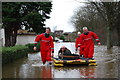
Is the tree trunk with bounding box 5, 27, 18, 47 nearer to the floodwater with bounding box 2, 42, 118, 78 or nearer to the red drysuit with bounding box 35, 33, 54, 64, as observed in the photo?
the red drysuit with bounding box 35, 33, 54, 64

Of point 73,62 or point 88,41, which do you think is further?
point 88,41

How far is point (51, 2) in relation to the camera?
81.6ft

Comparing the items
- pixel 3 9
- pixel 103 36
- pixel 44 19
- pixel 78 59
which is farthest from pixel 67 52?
pixel 103 36

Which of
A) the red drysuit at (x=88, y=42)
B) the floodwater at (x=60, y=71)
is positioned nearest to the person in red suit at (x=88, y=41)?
the red drysuit at (x=88, y=42)

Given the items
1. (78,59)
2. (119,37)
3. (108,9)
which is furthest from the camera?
(119,37)

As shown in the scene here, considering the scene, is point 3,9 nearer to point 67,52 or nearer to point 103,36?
point 67,52

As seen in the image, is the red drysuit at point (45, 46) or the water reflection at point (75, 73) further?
the red drysuit at point (45, 46)

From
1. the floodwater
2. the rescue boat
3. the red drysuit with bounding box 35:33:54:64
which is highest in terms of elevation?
the red drysuit with bounding box 35:33:54:64

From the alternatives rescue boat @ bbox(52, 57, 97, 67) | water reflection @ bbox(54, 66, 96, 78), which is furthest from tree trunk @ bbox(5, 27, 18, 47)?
water reflection @ bbox(54, 66, 96, 78)

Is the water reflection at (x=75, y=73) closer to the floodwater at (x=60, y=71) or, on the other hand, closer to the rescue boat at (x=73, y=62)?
the floodwater at (x=60, y=71)

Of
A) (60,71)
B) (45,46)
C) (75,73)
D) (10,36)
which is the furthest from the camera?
(10,36)

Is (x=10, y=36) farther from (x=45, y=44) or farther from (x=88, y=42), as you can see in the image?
(x=88, y=42)

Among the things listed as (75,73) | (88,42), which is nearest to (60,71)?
(75,73)

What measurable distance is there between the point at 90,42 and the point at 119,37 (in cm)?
2725
